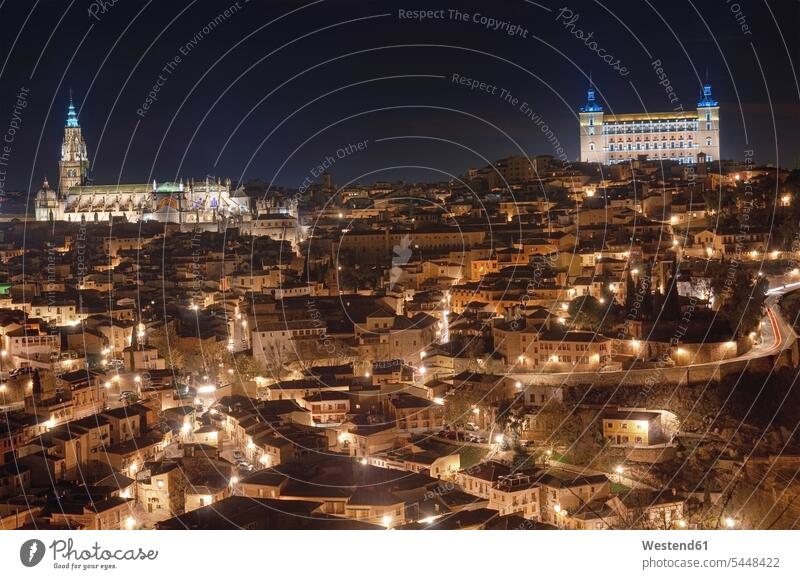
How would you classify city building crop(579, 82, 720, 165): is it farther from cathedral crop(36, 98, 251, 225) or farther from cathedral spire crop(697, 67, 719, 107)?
cathedral crop(36, 98, 251, 225)

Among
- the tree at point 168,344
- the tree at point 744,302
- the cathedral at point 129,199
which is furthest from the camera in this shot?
the cathedral at point 129,199

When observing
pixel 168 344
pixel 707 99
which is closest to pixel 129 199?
pixel 707 99

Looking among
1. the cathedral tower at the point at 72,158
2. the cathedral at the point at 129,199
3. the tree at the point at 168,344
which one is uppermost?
the cathedral tower at the point at 72,158

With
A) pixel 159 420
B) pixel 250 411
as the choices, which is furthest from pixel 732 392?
pixel 159 420

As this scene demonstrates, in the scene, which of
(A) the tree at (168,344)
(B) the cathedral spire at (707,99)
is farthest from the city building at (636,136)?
(A) the tree at (168,344)

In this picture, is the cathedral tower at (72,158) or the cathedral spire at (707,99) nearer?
the cathedral spire at (707,99)

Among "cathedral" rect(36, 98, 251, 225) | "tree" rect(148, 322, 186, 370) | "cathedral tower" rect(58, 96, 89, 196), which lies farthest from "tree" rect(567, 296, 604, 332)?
"cathedral tower" rect(58, 96, 89, 196)

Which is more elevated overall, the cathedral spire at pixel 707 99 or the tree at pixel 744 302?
the cathedral spire at pixel 707 99

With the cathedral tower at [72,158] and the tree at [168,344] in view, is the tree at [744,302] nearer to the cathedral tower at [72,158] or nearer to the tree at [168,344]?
the tree at [168,344]

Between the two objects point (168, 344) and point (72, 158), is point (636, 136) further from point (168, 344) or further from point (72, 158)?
point (168, 344)

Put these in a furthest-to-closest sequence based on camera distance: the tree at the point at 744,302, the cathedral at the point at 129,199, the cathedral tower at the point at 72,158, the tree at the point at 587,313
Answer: the cathedral at the point at 129,199
the cathedral tower at the point at 72,158
the tree at the point at 587,313
the tree at the point at 744,302
